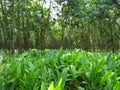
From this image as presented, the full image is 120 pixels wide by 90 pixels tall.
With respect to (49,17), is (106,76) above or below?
below

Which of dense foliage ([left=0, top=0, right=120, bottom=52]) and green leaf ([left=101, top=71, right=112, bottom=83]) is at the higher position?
dense foliage ([left=0, top=0, right=120, bottom=52])

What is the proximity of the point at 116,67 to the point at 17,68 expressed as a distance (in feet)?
4.36

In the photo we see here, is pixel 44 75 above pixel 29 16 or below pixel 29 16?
below

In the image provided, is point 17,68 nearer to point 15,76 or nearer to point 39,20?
point 15,76

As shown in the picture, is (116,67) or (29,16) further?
(29,16)

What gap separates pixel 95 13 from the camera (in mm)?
17625

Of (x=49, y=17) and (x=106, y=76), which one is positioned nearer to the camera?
(x=106, y=76)

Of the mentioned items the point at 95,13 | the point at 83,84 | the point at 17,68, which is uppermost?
the point at 95,13

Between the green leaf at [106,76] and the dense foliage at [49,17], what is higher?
the dense foliage at [49,17]

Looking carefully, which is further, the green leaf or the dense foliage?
the dense foliage

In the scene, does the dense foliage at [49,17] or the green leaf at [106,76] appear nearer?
the green leaf at [106,76]

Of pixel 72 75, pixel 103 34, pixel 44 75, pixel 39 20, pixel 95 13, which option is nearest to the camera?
pixel 44 75

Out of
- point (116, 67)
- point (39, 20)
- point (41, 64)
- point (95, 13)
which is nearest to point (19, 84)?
point (41, 64)

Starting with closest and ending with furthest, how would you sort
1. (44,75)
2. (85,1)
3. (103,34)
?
1. (44,75)
2. (85,1)
3. (103,34)
